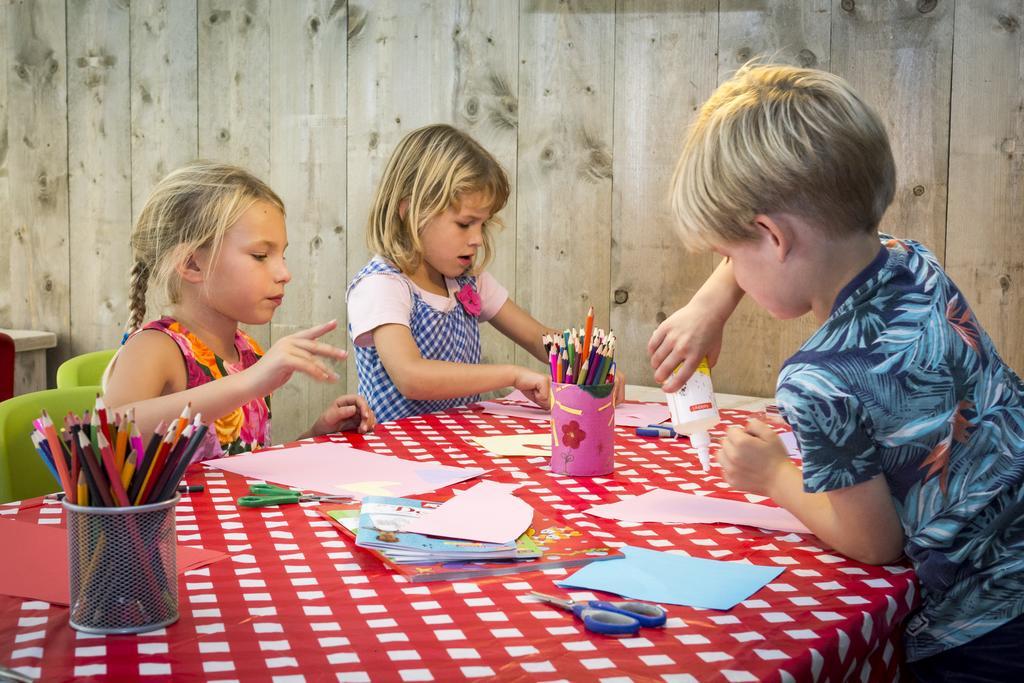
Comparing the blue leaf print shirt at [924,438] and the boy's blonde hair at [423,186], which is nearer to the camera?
the blue leaf print shirt at [924,438]

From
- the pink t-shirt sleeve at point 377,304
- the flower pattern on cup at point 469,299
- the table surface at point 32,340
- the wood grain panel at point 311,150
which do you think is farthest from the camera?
the table surface at point 32,340

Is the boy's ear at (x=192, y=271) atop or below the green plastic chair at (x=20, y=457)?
atop

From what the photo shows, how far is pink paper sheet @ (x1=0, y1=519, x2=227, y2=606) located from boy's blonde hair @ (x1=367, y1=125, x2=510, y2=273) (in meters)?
1.15

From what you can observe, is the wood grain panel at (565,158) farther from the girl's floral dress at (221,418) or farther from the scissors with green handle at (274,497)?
the scissors with green handle at (274,497)

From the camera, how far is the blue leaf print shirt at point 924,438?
0.99 metres

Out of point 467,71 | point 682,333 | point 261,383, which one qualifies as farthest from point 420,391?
point 467,71

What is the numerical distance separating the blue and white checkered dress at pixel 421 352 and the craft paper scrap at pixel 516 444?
396 millimetres

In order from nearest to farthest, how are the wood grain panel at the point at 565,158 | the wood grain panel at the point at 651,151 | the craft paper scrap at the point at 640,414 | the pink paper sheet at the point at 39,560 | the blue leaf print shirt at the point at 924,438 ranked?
1. the pink paper sheet at the point at 39,560
2. the blue leaf print shirt at the point at 924,438
3. the craft paper scrap at the point at 640,414
4. the wood grain panel at the point at 651,151
5. the wood grain panel at the point at 565,158

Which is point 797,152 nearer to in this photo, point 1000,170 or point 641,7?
point 1000,170

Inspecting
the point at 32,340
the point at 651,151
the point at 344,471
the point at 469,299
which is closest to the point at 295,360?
the point at 344,471

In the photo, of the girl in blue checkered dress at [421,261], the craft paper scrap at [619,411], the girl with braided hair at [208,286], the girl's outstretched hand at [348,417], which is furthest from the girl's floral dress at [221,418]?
the craft paper scrap at [619,411]

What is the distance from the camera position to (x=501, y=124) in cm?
275

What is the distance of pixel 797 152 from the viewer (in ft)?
3.35

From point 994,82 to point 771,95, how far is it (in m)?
1.41
